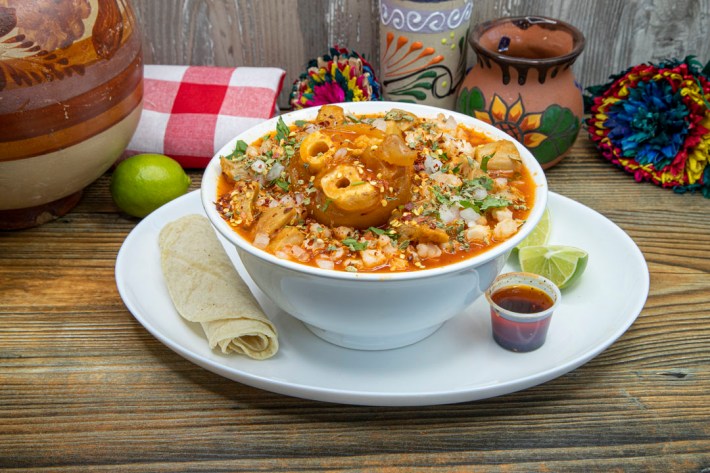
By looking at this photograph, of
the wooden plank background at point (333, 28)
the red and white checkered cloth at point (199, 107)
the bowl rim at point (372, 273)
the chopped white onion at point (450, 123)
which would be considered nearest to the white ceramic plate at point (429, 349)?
the bowl rim at point (372, 273)

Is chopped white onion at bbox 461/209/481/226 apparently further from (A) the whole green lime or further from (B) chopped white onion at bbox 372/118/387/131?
(A) the whole green lime

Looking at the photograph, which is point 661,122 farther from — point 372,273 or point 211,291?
point 211,291

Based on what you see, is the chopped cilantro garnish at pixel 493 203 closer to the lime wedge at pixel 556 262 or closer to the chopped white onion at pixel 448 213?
the chopped white onion at pixel 448 213

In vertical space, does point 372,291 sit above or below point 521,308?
above

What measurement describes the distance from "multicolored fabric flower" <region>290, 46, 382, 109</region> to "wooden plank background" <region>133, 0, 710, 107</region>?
343mm

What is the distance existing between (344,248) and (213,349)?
506 mm

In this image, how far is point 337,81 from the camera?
122 inches

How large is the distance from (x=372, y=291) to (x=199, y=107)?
1747 millimetres

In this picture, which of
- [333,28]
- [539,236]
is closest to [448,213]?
[539,236]

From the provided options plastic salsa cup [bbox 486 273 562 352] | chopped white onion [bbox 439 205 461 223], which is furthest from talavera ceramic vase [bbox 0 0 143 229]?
plastic salsa cup [bbox 486 273 562 352]

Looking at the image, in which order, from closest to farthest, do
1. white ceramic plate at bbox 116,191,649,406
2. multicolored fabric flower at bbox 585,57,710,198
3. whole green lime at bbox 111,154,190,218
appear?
white ceramic plate at bbox 116,191,649,406
whole green lime at bbox 111,154,190,218
multicolored fabric flower at bbox 585,57,710,198

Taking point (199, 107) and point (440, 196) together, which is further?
point (199, 107)

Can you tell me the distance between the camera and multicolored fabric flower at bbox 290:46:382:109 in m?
3.04

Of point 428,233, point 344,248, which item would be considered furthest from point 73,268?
point 428,233
